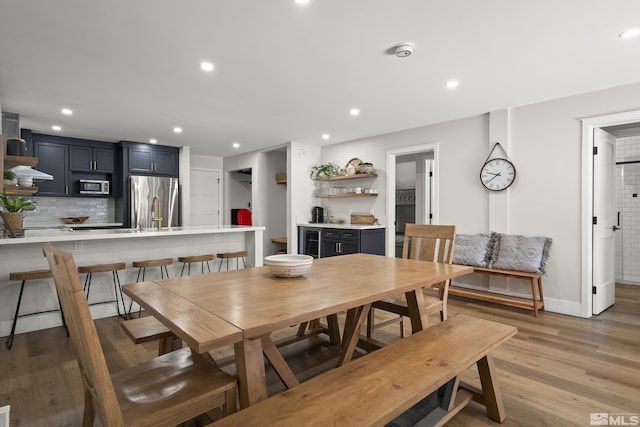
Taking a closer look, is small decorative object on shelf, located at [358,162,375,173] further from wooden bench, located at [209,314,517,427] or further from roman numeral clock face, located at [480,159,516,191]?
wooden bench, located at [209,314,517,427]

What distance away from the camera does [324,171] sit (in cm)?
621

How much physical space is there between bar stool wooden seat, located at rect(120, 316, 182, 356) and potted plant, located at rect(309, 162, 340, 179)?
14.7 ft

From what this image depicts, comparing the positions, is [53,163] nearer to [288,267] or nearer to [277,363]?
[288,267]

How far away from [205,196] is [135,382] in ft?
22.2

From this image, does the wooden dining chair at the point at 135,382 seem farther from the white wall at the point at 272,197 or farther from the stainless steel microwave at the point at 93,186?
the white wall at the point at 272,197

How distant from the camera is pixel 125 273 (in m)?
3.83

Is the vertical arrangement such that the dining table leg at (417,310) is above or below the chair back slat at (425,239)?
below

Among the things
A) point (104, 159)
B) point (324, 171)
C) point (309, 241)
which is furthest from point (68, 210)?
point (324, 171)

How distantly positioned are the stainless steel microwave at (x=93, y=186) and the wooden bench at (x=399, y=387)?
19.6 feet

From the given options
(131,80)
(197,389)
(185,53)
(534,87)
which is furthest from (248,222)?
(197,389)

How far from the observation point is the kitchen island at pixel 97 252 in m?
3.15

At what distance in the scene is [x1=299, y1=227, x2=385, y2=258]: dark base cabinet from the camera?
17.2 ft

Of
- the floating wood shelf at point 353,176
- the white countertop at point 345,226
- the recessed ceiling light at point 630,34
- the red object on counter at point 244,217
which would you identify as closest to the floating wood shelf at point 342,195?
the floating wood shelf at point 353,176

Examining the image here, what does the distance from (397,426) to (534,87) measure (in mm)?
3363
